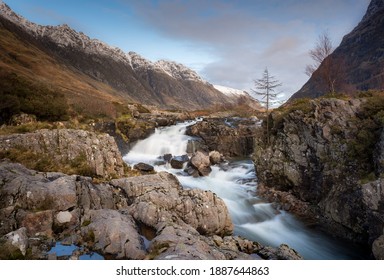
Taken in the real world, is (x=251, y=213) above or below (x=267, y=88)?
below

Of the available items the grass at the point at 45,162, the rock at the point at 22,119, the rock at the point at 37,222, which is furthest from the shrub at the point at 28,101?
the rock at the point at 37,222

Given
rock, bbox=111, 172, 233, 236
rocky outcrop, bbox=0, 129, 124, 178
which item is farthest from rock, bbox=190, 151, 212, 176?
rock, bbox=111, 172, 233, 236

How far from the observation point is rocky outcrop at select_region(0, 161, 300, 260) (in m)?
6.46

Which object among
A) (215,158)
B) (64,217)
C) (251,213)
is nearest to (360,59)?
(215,158)

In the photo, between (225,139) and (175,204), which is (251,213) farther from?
(225,139)

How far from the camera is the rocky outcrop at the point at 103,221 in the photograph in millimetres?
6465

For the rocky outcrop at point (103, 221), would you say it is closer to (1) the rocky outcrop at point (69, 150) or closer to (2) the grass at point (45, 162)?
(2) the grass at point (45, 162)

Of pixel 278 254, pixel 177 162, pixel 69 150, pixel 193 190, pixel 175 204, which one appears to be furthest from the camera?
pixel 177 162

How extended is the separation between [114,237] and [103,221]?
95cm

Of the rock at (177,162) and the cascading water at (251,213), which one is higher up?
the rock at (177,162)

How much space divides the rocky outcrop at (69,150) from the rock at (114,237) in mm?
5460

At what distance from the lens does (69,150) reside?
13188 millimetres

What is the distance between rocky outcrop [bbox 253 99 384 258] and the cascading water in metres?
1.04
